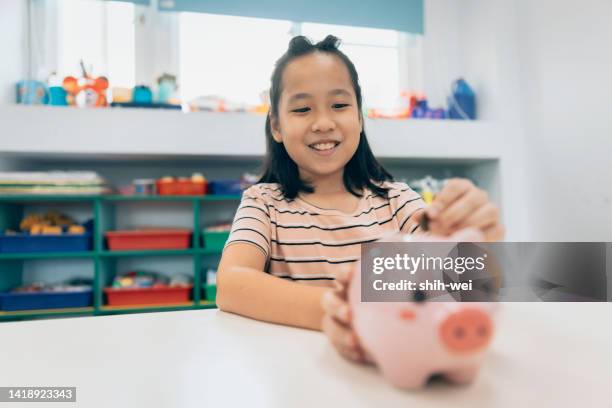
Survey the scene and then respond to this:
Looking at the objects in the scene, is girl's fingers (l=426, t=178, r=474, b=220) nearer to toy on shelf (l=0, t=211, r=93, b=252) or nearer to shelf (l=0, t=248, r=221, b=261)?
shelf (l=0, t=248, r=221, b=261)

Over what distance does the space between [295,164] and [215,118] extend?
1.18 meters

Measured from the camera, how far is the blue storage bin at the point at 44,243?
5.91 feet

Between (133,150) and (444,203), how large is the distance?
5.82ft

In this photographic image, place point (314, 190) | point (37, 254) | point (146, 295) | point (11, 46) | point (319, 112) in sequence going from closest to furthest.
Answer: point (319, 112)
point (314, 190)
point (37, 254)
point (146, 295)
point (11, 46)

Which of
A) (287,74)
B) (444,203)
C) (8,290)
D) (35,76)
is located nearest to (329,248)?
(287,74)

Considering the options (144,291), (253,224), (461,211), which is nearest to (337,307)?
(461,211)

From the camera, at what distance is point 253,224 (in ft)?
2.30

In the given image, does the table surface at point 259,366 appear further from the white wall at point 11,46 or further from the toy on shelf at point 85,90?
the white wall at point 11,46

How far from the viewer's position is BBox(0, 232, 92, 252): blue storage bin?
1802mm

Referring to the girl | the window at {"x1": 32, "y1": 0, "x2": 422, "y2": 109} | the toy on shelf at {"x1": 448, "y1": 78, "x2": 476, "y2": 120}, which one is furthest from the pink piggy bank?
the toy on shelf at {"x1": 448, "y1": 78, "x2": 476, "y2": 120}

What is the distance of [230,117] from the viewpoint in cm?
191

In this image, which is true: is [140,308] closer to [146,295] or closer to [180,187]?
[146,295]

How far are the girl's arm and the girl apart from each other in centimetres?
1

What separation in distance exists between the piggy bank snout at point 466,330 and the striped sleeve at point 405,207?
21.1 inches
